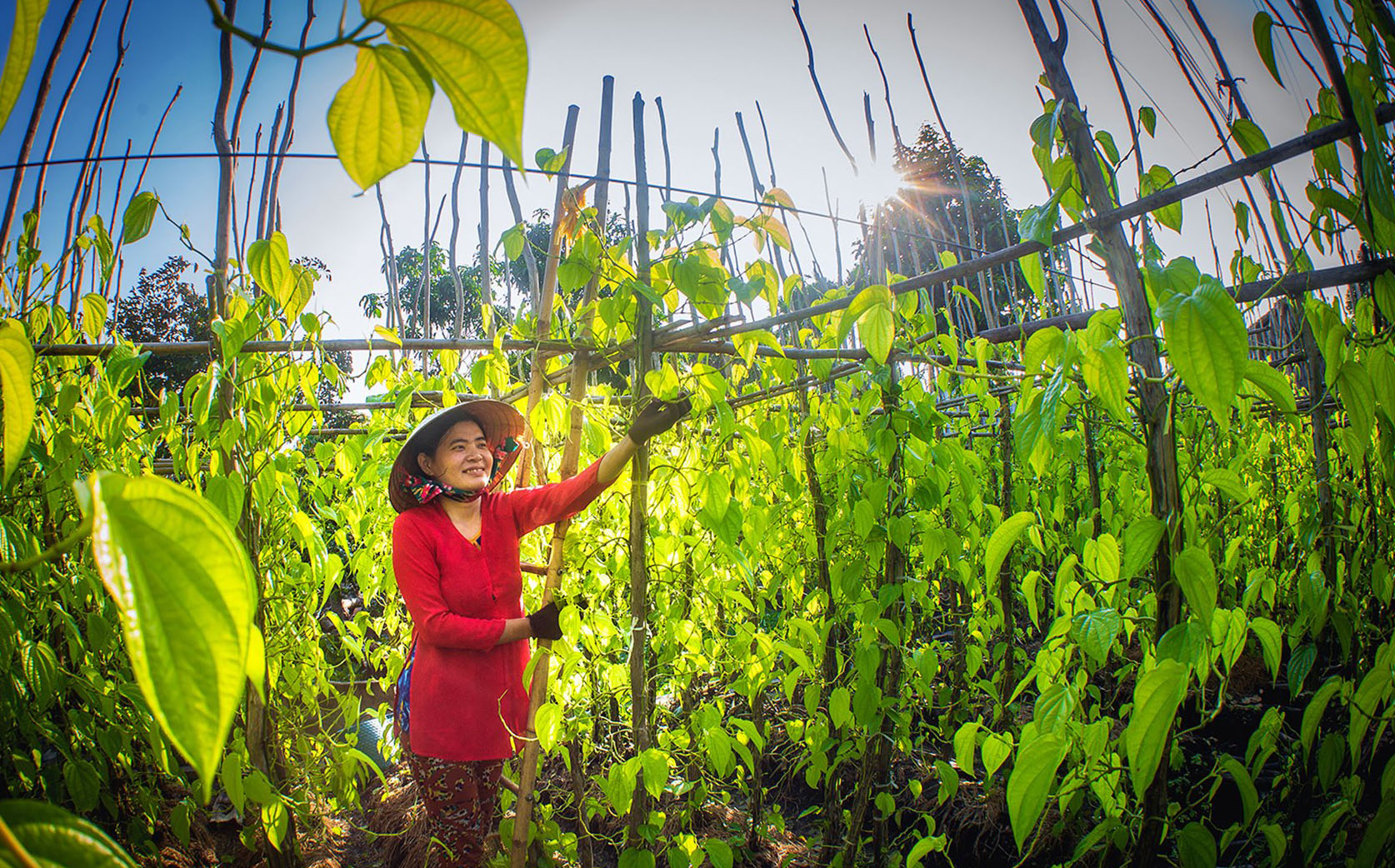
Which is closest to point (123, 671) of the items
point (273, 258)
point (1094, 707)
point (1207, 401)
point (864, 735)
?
point (273, 258)

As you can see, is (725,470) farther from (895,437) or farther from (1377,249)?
(1377,249)

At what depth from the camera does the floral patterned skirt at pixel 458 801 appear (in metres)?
1.73

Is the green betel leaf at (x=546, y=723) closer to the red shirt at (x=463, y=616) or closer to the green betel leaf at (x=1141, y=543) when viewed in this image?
the red shirt at (x=463, y=616)

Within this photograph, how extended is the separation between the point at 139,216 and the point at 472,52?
50.8 inches

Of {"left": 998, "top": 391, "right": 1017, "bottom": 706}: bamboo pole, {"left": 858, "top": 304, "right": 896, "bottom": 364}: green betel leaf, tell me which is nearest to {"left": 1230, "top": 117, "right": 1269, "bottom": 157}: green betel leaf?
{"left": 858, "top": 304, "right": 896, "bottom": 364}: green betel leaf

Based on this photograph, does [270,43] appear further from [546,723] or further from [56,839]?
[546,723]

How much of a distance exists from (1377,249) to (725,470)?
1.34m

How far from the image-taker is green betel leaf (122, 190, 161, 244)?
3.98ft

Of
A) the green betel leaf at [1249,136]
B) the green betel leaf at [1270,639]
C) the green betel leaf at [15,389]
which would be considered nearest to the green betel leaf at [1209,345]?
the green betel leaf at [1249,136]

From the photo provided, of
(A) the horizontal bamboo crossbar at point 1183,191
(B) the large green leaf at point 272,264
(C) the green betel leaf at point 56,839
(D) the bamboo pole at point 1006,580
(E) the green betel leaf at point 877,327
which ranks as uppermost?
(B) the large green leaf at point 272,264

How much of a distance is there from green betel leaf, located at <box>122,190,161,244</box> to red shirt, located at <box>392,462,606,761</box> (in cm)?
80

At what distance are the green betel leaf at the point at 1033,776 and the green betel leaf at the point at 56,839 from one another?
2.76 feet

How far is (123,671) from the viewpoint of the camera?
1.92 meters

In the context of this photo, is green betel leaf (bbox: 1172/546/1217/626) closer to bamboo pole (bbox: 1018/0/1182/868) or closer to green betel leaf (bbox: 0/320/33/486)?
bamboo pole (bbox: 1018/0/1182/868)
